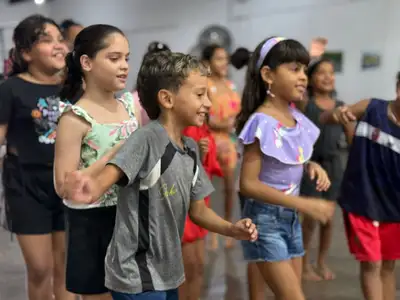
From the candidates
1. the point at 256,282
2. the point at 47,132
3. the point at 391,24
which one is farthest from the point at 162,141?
the point at 391,24

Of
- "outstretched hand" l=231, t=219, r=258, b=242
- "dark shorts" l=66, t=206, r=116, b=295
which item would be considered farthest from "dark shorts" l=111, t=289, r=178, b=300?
"outstretched hand" l=231, t=219, r=258, b=242

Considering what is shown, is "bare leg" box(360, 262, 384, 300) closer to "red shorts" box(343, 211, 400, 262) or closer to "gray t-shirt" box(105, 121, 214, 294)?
"red shorts" box(343, 211, 400, 262)

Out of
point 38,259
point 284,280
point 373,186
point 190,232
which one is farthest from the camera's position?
point 190,232

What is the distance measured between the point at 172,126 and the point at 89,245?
482 mm

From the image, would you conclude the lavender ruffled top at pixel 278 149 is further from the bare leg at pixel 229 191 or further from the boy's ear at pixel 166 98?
the bare leg at pixel 229 191

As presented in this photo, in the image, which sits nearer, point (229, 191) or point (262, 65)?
point (262, 65)

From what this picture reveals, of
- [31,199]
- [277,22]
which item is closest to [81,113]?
[31,199]

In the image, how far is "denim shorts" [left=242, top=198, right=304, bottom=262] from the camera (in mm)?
1836

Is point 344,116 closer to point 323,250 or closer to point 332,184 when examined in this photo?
point 332,184

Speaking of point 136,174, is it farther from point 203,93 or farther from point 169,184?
point 203,93

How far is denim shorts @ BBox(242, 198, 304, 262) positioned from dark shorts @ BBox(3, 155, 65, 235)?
0.86m

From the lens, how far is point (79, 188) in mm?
1181

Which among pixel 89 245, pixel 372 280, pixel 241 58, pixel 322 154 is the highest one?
pixel 241 58

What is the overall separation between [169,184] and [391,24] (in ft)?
19.4
